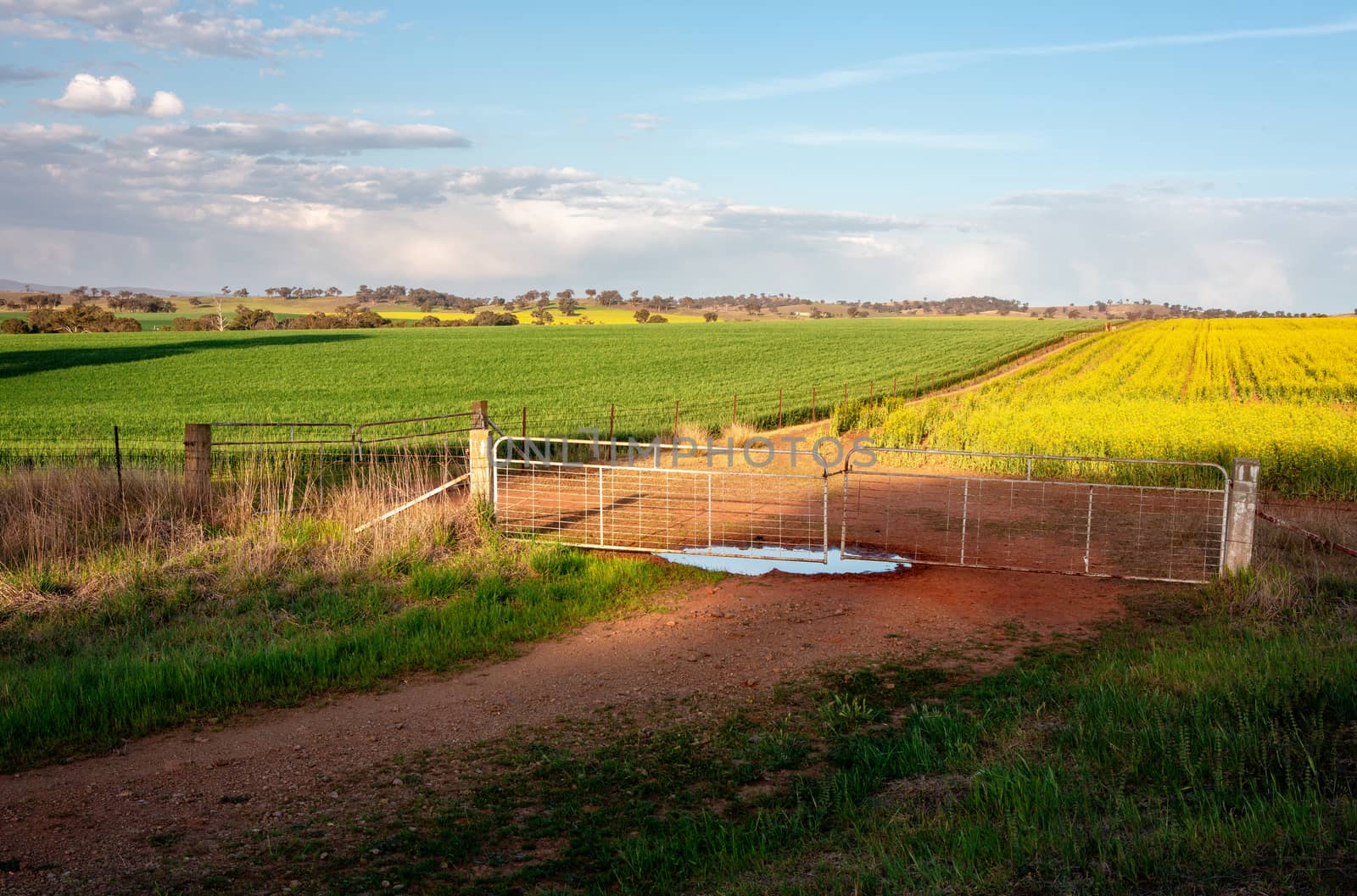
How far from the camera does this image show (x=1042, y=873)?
14.9 feet

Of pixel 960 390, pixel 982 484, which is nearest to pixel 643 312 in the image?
pixel 960 390

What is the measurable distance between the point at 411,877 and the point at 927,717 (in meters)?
3.73

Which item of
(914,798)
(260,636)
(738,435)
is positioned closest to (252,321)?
(738,435)

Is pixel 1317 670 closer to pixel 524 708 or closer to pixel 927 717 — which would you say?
pixel 927 717

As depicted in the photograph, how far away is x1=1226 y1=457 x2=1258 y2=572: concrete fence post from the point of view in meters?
11.5

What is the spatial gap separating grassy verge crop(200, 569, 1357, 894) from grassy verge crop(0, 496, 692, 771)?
2.34 metres

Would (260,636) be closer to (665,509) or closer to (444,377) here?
(665,509)

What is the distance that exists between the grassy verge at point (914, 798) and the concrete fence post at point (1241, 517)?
324 cm

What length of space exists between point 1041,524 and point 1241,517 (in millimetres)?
4230

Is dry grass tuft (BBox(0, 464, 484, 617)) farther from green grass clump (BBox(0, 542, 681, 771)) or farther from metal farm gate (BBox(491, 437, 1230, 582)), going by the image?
metal farm gate (BBox(491, 437, 1230, 582))

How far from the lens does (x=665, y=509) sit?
16766 millimetres

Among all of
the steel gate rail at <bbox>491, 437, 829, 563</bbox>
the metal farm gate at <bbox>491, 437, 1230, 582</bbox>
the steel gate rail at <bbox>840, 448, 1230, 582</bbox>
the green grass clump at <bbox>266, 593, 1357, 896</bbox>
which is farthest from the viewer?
the steel gate rail at <bbox>491, 437, 829, 563</bbox>

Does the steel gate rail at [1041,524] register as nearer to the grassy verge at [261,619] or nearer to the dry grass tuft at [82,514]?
the grassy verge at [261,619]

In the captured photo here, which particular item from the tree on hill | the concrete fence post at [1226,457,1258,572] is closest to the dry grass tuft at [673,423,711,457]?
the concrete fence post at [1226,457,1258,572]
